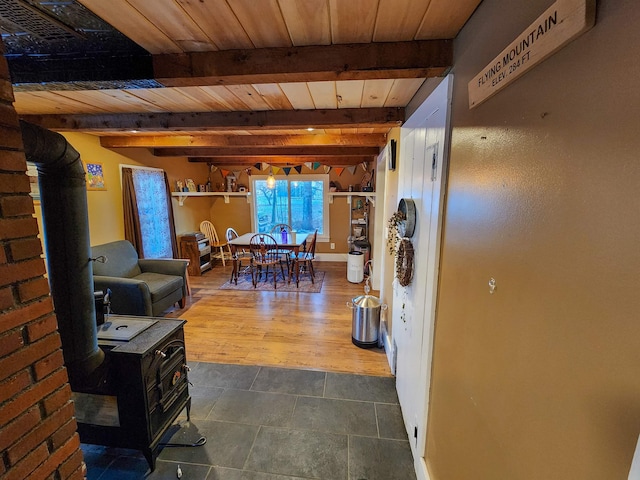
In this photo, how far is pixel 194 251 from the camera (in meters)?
5.22

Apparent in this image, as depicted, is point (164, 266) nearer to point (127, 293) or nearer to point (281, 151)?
point (127, 293)

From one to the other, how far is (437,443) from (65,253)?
1.96 m

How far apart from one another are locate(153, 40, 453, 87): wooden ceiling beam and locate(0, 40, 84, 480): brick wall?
0.61 meters

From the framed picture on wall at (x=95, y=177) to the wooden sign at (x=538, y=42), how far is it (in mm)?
4121

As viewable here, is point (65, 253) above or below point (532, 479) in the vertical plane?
above

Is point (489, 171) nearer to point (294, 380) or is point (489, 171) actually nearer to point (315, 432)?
point (315, 432)

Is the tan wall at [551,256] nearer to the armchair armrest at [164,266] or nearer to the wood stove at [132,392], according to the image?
the wood stove at [132,392]

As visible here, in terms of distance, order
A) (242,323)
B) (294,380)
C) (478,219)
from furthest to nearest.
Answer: (242,323)
(294,380)
(478,219)

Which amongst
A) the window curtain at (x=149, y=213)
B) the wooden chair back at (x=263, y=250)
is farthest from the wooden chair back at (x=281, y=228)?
the window curtain at (x=149, y=213)

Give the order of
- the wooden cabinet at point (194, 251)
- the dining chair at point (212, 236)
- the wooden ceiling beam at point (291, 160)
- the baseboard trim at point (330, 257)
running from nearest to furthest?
the wooden cabinet at point (194, 251) < the wooden ceiling beam at point (291, 160) < the dining chair at point (212, 236) < the baseboard trim at point (330, 257)

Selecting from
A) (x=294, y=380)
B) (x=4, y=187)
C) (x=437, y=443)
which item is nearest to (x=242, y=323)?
(x=294, y=380)

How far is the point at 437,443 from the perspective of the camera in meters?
1.34

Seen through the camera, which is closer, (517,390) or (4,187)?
(517,390)

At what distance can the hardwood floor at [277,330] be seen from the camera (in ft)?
8.75
